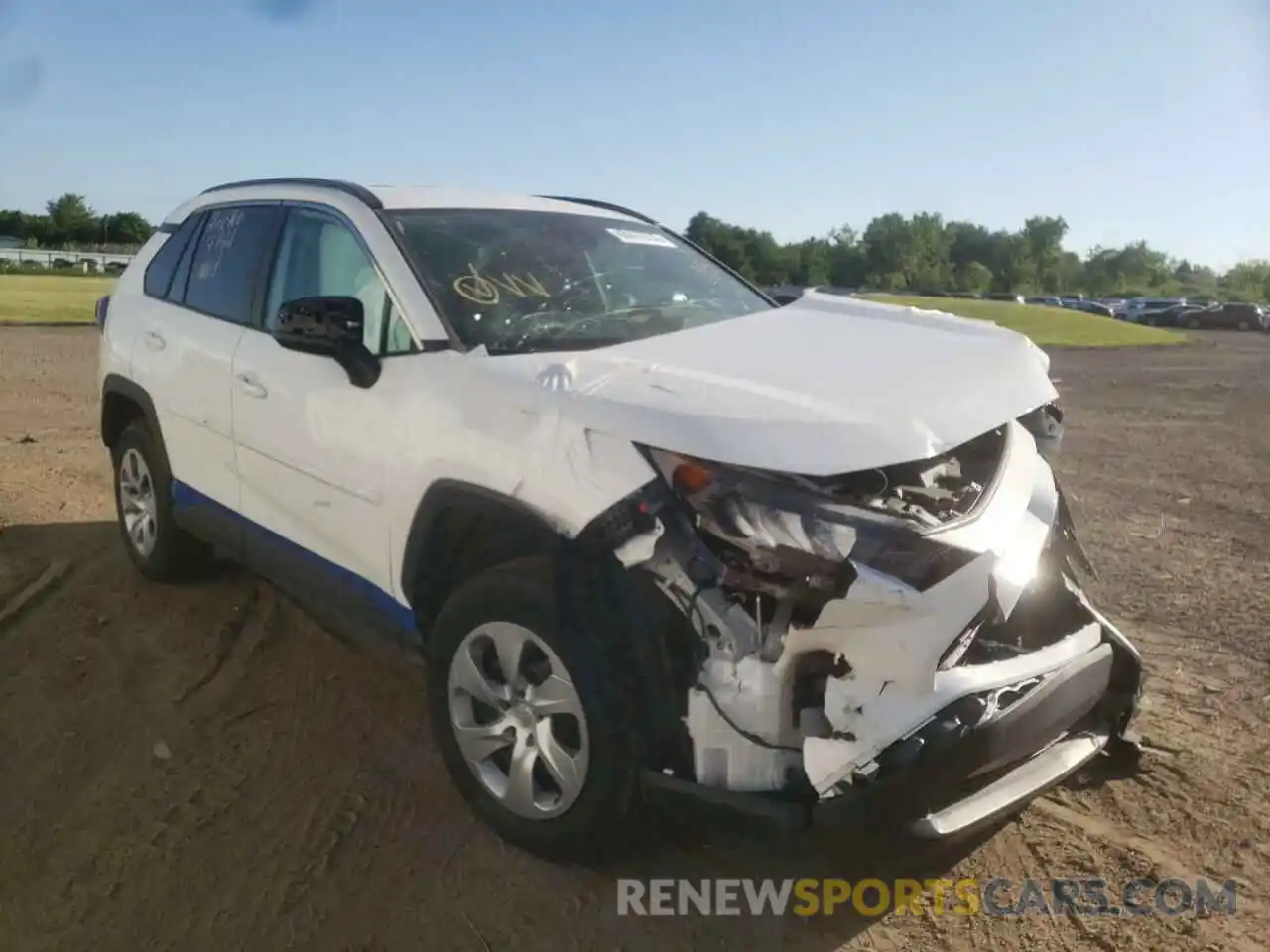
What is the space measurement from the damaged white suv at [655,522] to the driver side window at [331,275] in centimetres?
2

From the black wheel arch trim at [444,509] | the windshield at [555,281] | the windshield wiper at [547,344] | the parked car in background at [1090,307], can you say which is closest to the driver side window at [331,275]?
the windshield at [555,281]

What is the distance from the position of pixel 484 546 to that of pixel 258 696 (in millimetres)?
1550

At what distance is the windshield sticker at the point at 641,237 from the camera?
445 centimetres

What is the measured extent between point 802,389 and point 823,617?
0.68 meters

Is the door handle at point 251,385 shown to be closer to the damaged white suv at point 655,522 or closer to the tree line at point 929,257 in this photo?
the damaged white suv at point 655,522

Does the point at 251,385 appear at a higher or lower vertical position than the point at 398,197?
lower

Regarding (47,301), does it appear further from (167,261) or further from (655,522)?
(655,522)

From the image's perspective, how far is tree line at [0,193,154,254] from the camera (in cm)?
9394

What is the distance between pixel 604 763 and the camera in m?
2.77

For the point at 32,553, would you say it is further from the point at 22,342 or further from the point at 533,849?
the point at 22,342

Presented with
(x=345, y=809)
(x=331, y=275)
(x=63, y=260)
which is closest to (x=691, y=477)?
(x=345, y=809)

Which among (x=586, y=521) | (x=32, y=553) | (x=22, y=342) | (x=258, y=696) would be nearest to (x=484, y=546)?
(x=586, y=521)

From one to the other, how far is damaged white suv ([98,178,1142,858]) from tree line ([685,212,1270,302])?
230ft

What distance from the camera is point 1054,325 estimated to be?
35.0 m
